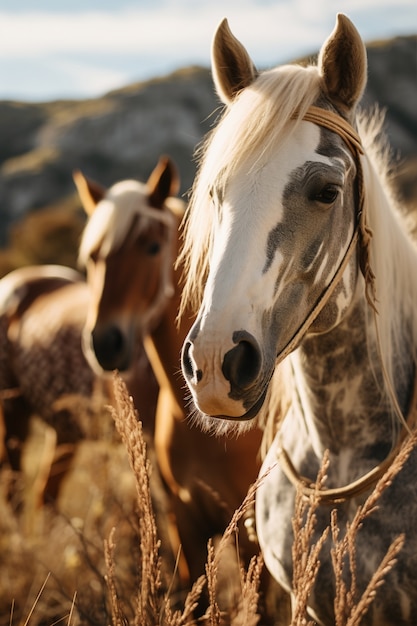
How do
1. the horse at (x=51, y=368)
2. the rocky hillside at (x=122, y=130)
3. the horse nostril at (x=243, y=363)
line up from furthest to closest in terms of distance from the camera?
the rocky hillside at (x=122, y=130) < the horse at (x=51, y=368) < the horse nostril at (x=243, y=363)

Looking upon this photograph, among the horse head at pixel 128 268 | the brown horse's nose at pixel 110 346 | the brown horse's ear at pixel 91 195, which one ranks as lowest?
the brown horse's nose at pixel 110 346

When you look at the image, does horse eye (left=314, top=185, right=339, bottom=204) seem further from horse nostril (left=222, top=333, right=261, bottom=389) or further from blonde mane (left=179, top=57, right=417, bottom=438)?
horse nostril (left=222, top=333, right=261, bottom=389)

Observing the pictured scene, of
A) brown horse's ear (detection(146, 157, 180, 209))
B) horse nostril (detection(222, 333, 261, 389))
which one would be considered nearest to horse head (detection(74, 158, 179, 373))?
brown horse's ear (detection(146, 157, 180, 209))

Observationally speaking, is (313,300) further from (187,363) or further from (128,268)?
(128,268)

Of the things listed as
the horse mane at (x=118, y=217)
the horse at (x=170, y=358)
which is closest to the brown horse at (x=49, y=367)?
the horse at (x=170, y=358)

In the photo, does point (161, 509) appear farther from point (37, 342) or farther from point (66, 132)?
point (66, 132)

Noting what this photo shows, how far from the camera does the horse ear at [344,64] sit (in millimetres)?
1603

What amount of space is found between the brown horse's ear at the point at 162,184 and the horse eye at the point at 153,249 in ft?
0.78

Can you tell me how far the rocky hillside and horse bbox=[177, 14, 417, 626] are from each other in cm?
3469

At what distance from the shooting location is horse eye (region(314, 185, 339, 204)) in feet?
5.05

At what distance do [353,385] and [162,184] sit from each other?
6.68 ft

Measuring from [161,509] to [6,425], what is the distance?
169 cm

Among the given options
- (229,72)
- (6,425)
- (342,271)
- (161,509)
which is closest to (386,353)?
(342,271)

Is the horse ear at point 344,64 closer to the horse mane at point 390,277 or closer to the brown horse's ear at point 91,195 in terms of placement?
the horse mane at point 390,277
